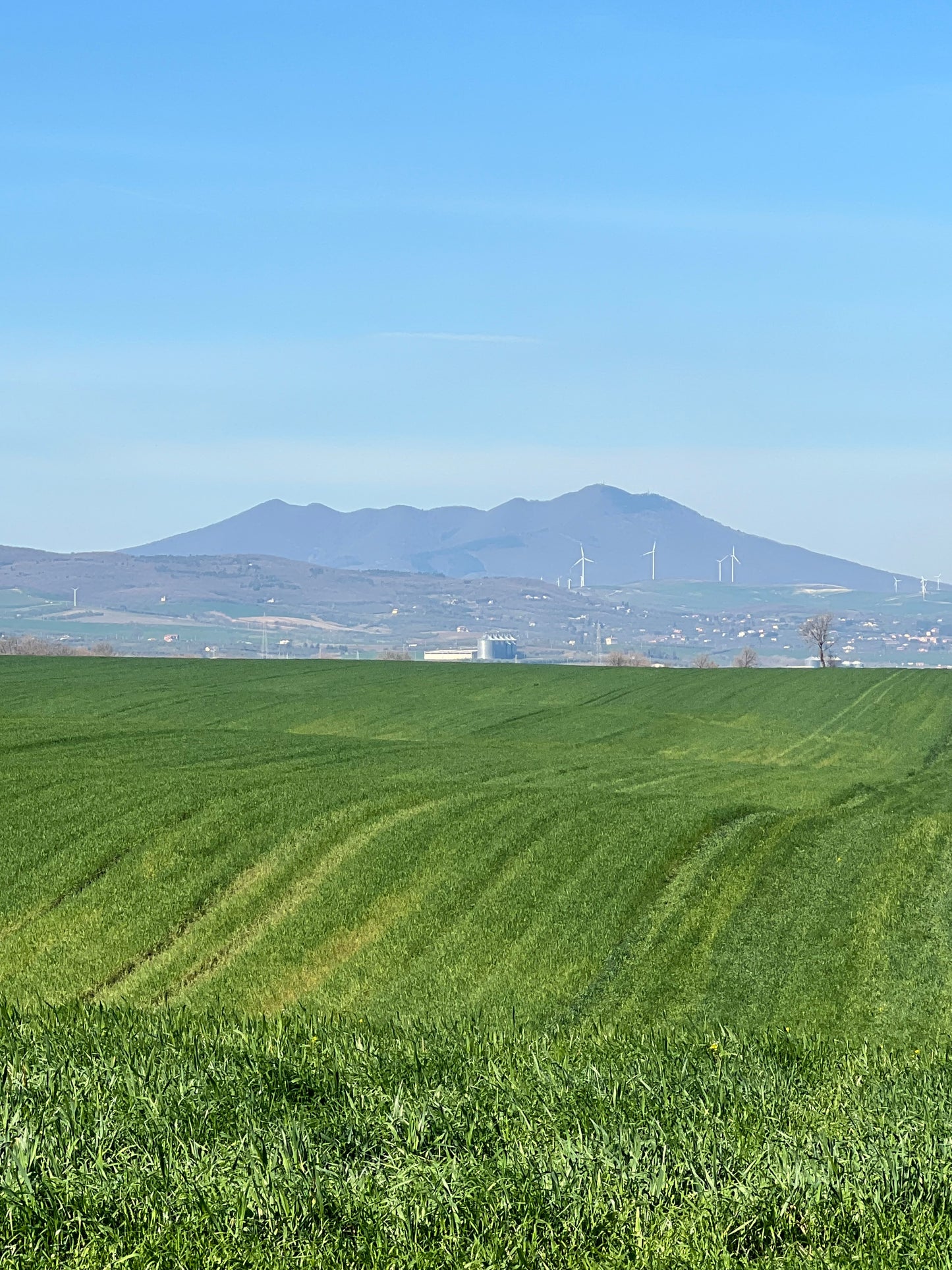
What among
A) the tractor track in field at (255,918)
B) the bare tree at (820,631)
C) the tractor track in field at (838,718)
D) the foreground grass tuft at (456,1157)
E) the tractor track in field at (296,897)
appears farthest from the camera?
the bare tree at (820,631)

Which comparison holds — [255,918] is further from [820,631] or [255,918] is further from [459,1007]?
[820,631]

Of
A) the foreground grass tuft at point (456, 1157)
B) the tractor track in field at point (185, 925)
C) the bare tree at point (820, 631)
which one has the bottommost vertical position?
the tractor track in field at point (185, 925)

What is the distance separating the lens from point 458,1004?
12.6 meters

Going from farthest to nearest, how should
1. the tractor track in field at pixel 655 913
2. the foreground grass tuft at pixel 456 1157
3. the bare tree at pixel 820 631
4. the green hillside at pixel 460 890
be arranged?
the bare tree at pixel 820 631
the green hillside at pixel 460 890
the tractor track in field at pixel 655 913
the foreground grass tuft at pixel 456 1157

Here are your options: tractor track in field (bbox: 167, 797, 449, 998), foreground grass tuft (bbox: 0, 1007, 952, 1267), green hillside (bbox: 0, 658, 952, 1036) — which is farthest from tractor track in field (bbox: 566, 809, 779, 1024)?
foreground grass tuft (bbox: 0, 1007, 952, 1267)

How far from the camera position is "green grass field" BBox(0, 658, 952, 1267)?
5859 millimetres

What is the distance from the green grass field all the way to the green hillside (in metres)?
0.06

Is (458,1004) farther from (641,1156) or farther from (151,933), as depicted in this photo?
(641,1156)

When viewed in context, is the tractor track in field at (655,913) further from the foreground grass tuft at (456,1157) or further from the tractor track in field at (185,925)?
the tractor track in field at (185,925)

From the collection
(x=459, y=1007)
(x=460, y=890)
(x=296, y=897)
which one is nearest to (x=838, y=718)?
(x=460, y=890)

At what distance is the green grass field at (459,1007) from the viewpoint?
5.86 metres

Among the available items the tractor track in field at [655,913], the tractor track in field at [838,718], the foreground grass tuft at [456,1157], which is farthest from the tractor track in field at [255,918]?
the tractor track in field at [838,718]

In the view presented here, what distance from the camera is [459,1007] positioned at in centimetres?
1252

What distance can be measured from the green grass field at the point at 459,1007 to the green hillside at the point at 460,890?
0.06 m
